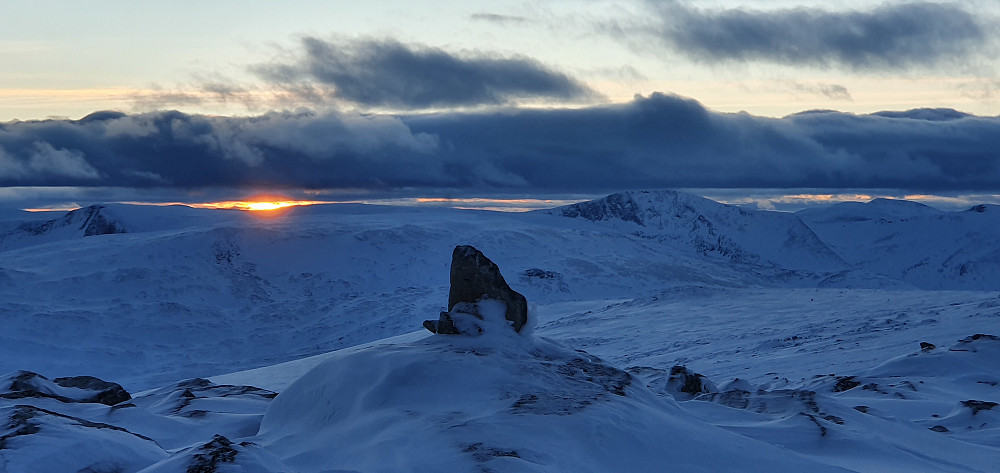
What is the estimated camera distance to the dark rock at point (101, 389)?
1159 centimetres

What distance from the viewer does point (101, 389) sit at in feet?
39.4

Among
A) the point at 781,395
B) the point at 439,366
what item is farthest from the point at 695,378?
the point at 439,366

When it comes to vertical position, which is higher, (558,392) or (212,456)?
(212,456)

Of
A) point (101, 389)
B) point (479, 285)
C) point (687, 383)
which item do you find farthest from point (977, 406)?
point (101, 389)

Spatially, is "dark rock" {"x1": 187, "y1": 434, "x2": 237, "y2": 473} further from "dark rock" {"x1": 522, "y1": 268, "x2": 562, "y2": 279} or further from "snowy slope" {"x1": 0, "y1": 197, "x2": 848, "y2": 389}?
"dark rock" {"x1": 522, "y1": 268, "x2": 562, "y2": 279}

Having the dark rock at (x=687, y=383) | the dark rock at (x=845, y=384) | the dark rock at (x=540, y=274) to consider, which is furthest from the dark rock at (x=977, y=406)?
the dark rock at (x=540, y=274)

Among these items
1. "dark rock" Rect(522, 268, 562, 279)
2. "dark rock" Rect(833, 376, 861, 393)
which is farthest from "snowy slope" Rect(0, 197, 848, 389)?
"dark rock" Rect(833, 376, 861, 393)

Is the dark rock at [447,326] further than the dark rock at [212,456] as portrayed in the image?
Yes

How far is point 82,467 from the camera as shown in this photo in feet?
22.9

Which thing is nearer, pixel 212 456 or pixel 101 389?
pixel 212 456

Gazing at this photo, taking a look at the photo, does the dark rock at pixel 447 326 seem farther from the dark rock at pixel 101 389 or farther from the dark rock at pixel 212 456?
the dark rock at pixel 101 389

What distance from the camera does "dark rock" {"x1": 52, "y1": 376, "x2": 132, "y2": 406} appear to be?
11594 millimetres

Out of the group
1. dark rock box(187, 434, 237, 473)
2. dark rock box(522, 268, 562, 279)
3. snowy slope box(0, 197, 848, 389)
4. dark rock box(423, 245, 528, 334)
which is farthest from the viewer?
dark rock box(522, 268, 562, 279)

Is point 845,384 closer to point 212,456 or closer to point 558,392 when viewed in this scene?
point 558,392
